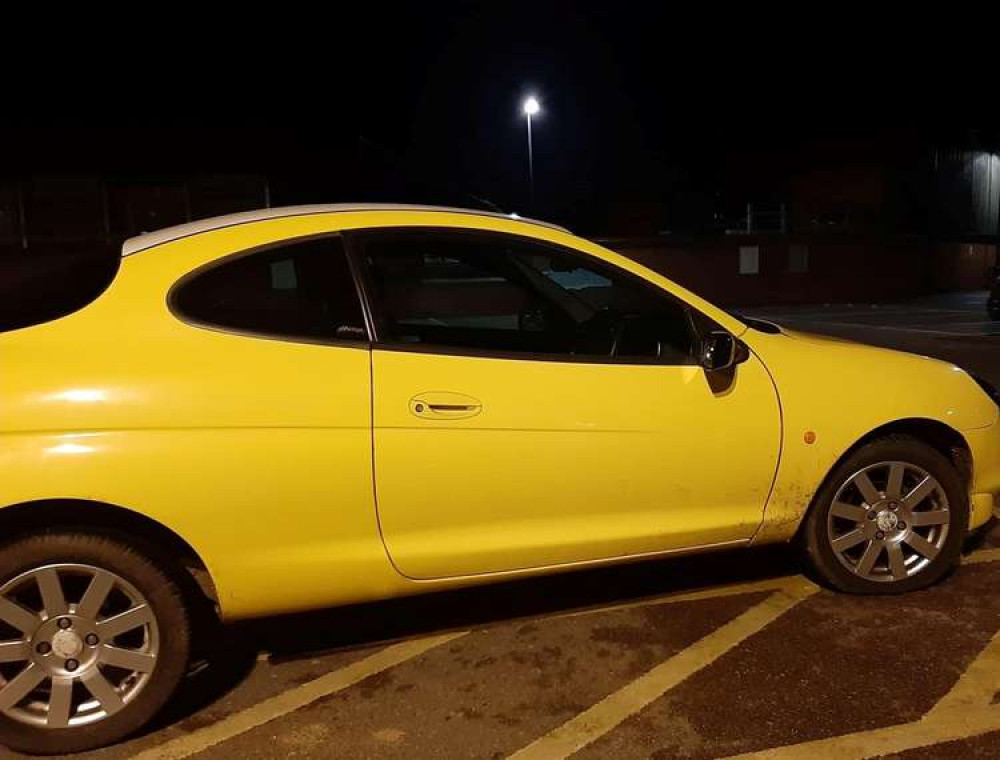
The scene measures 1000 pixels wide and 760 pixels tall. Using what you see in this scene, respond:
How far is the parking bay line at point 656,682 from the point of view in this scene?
2.66 meters

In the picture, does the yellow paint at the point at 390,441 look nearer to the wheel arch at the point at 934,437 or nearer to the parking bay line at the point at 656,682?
the wheel arch at the point at 934,437

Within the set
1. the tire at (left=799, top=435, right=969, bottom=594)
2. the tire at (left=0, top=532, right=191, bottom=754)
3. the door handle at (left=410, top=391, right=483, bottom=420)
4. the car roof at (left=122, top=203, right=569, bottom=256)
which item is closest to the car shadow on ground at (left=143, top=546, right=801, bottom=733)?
the tire at (left=0, top=532, right=191, bottom=754)

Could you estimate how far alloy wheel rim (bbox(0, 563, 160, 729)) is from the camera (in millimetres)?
2551

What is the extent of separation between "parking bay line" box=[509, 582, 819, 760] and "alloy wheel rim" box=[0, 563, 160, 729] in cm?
124

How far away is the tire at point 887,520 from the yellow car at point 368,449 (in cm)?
1

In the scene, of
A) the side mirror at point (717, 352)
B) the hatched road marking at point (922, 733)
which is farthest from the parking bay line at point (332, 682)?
the side mirror at point (717, 352)

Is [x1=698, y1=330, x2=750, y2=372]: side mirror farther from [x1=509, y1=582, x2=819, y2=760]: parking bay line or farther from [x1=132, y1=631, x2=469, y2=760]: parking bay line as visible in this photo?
[x1=132, y1=631, x2=469, y2=760]: parking bay line

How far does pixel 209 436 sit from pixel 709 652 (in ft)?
6.40

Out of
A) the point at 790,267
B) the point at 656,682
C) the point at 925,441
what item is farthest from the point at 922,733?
the point at 790,267

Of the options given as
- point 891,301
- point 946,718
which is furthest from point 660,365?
point 891,301

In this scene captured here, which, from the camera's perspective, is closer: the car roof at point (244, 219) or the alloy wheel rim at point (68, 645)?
the alloy wheel rim at point (68, 645)

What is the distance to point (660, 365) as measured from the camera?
10.3ft

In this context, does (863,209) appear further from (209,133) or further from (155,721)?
(155,721)

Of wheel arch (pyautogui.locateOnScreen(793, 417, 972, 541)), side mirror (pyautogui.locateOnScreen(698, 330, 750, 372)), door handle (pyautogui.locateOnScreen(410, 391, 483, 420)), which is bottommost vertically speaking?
wheel arch (pyautogui.locateOnScreen(793, 417, 972, 541))
